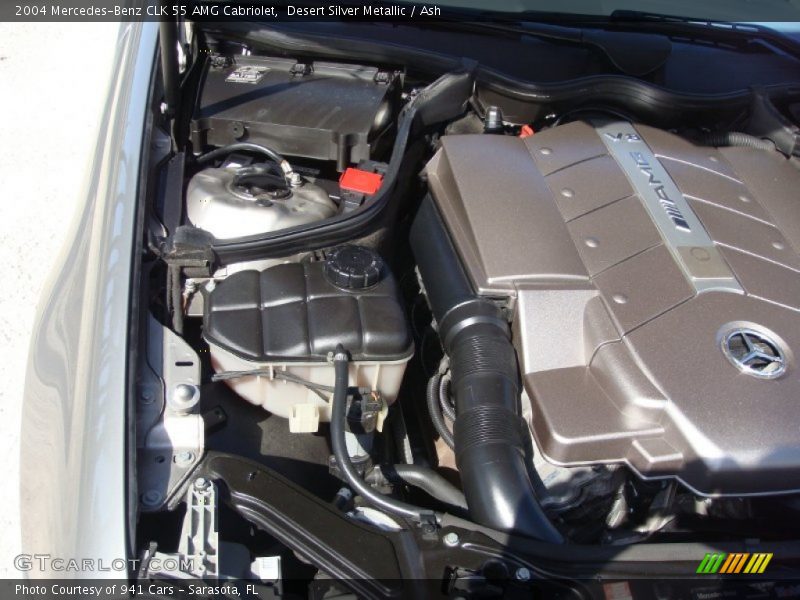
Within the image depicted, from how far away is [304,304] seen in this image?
146cm

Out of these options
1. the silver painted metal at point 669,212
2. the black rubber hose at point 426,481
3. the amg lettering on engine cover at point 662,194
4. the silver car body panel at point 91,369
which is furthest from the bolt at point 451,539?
the amg lettering on engine cover at point 662,194

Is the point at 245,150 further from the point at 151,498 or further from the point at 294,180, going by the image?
the point at 151,498

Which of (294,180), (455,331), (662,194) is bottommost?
(455,331)

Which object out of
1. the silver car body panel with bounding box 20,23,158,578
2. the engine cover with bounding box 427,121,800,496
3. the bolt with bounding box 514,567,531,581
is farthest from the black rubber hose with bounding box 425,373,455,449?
the silver car body panel with bounding box 20,23,158,578

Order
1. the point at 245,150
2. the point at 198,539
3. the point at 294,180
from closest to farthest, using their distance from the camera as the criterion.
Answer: the point at 198,539
the point at 294,180
the point at 245,150

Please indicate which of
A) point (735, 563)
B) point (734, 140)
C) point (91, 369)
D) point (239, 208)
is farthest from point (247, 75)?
point (735, 563)

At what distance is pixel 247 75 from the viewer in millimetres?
1970

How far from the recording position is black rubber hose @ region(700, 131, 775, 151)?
1922mm

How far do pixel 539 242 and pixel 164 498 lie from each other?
2.72 feet

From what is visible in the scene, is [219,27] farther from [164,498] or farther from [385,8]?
[164,498]

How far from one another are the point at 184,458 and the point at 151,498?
8cm

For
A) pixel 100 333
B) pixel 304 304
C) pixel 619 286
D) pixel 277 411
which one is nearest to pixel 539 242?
pixel 619 286

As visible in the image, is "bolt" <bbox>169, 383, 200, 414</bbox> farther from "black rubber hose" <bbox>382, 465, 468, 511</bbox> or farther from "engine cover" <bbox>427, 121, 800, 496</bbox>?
"engine cover" <bbox>427, 121, 800, 496</bbox>

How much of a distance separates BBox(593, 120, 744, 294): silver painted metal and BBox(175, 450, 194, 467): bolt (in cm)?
94
